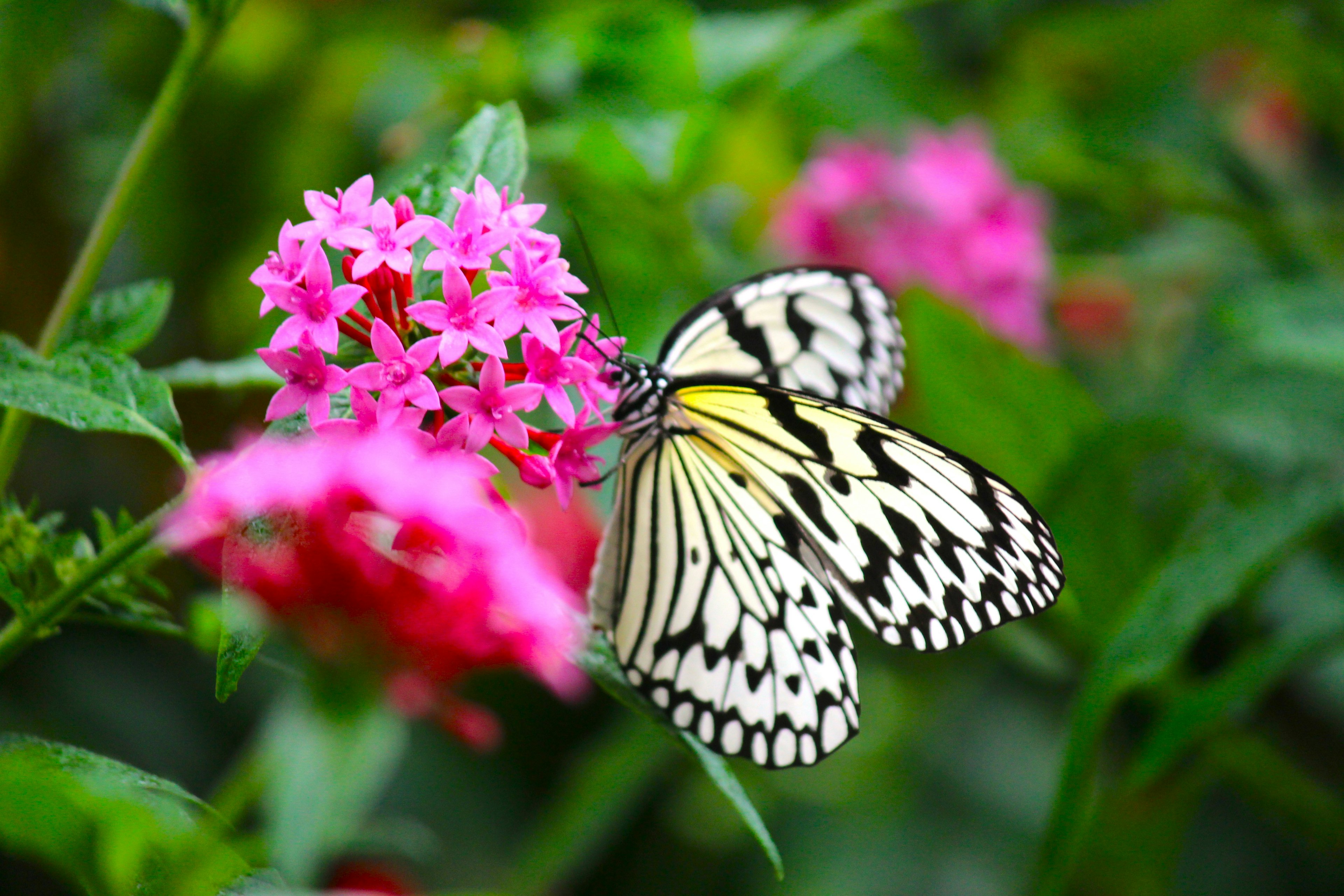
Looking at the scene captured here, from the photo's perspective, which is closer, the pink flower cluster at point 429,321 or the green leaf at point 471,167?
the pink flower cluster at point 429,321

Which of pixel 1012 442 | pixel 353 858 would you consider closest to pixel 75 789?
pixel 1012 442

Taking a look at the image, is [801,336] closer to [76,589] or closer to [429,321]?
[429,321]

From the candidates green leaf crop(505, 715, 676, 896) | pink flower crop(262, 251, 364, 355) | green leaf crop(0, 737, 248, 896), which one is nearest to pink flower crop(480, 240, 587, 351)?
pink flower crop(262, 251, 364, 355)

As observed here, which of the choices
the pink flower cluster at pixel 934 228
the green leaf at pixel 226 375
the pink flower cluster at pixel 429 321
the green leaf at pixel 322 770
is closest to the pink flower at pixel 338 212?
the pink flower cluster at pixel 429 321

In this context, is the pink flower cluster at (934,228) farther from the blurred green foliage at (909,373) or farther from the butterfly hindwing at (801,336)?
the butterfly hindwing at (801,336)

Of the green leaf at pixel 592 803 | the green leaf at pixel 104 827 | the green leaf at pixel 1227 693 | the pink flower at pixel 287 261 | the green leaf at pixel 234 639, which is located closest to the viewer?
the green leaf at pixel 104 827

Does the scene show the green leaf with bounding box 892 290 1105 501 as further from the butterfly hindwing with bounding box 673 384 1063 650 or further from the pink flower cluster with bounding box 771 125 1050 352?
the butterfly hindwing with bounding box 673 384 1063 650

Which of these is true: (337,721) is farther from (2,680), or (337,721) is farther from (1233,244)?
(1233,244)
